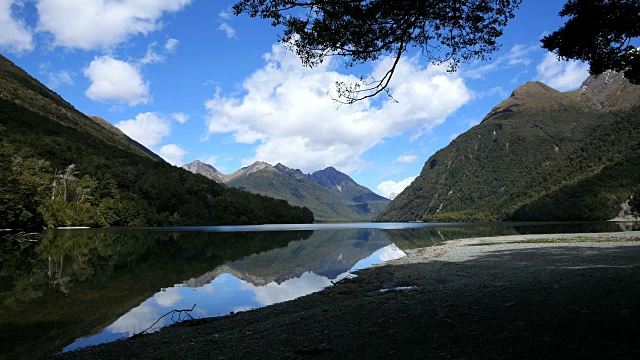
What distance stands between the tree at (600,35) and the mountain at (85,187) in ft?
289

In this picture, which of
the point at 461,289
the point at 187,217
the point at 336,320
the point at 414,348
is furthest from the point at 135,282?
the point at 187,217

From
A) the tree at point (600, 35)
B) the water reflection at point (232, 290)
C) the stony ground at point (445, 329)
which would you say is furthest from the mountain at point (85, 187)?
the tree at point (600, 35)

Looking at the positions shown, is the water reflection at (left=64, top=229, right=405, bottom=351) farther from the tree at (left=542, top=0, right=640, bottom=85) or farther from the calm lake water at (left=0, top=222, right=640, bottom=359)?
the tree at (left=542, top=0, right=640, bottom=85)

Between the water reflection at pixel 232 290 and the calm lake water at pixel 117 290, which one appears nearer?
the calm lake water at pixel 117 290

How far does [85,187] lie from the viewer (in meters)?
131

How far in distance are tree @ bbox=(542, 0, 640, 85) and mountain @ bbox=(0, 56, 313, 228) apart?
88.2 metres

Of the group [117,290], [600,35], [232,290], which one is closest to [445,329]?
[600,35]

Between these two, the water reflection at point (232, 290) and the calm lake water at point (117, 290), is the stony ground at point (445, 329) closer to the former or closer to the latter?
the water reflection at point (232, 290)

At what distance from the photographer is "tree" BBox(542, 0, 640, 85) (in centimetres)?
1229

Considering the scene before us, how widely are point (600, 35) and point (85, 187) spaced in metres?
148

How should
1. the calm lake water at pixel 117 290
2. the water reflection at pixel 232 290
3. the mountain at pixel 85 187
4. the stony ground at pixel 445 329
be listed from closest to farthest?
the stony ground at pixel 445 329, the calm lake water at pixel 117 290, the water reflection at pixel 232 290, the mountain at pixel 85 187

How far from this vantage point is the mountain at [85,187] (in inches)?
3142

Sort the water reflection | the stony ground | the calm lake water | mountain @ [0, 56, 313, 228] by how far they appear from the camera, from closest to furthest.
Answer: the stony ground < the calm lake water < the water reflection < mountain @ [0, 56, 313, 228]

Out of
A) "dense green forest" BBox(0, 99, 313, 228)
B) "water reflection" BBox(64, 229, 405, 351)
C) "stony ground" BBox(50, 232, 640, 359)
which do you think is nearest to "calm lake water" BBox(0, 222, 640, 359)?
"water reflection" BBox(64, 229, 405, 351)
